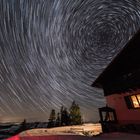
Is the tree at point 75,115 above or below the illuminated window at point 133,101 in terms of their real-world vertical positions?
above

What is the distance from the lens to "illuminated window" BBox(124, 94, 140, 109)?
9.15 m

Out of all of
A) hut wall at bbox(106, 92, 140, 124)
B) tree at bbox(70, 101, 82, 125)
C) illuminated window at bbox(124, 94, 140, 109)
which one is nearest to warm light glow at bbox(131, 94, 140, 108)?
illuminated window at bbox(124, 94, 140, 109)

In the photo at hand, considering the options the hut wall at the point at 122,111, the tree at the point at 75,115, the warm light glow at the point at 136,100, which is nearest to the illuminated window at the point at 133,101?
the warm light glow at the point at 136,100

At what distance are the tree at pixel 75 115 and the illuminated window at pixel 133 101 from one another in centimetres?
2797

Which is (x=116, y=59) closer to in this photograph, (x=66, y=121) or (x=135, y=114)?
(x=135, y=114)

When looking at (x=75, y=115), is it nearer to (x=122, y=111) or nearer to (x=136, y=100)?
(x=122, y=111)

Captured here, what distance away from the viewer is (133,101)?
9422 millimetres

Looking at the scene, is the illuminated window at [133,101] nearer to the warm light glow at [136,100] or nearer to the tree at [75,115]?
the warm light glow at [136,100]

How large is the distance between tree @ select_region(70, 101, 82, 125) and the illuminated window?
1101 inches

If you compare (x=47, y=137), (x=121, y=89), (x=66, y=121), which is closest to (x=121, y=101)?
(x=121, y=89)

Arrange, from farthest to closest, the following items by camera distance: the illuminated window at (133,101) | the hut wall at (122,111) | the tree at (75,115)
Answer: the tree at (75,115) < the illuminated window at (133,101) < the hut wall at (122,111)

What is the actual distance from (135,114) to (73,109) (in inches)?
1244

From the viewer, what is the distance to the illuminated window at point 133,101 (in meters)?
9.15

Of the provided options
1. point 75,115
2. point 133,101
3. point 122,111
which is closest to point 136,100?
point 133,101
